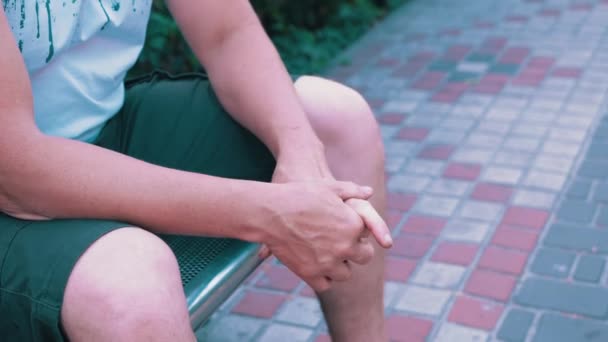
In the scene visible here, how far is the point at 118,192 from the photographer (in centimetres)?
125

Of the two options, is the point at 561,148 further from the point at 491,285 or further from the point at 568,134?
the point at 491,285

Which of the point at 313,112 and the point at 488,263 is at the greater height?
the point at 313,112


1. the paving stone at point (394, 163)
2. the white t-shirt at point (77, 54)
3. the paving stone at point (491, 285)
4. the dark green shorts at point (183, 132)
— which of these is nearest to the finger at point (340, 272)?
the dark green shorts at point (183, 132)

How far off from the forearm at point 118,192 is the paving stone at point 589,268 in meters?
1.30

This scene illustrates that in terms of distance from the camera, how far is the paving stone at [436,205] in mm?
2689

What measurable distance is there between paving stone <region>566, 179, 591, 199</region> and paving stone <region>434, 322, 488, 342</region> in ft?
2.75

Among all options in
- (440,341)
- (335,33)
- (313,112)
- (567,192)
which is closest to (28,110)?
(313,112)

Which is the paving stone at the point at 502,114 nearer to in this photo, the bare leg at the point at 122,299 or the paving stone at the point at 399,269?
the paving stone at the point at 399,269

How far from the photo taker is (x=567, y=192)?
107 inches

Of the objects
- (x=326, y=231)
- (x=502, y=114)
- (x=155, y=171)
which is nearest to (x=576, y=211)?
(x=502, y=114)

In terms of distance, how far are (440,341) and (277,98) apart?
0.87 meters

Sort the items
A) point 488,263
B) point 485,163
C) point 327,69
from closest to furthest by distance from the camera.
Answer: point 488,263 < point 485,163 < point 327,69

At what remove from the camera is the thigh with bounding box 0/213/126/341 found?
1120mm

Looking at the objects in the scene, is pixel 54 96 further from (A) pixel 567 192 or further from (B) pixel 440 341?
(A) pixel 567 192
